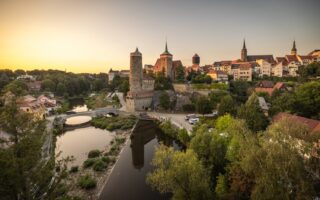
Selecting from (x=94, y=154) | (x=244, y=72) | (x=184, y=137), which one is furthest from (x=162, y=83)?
(x=94, y=154)

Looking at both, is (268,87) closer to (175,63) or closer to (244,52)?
(175,63)

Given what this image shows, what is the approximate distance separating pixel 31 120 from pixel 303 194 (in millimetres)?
11459

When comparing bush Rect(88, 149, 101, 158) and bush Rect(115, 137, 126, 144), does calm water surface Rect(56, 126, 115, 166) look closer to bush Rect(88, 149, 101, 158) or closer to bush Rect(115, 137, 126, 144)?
bush Rect(88, 149, 101, 158)

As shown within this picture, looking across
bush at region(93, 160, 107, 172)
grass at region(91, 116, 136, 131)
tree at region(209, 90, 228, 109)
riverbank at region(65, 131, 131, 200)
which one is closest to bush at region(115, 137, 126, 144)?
riverbank at region(65, 131, 131, 200)

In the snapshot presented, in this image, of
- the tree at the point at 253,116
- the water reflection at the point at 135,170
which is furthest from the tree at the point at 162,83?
the tree at the point at 253,116

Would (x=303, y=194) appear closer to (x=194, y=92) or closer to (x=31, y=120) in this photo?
(x=31, y=120)

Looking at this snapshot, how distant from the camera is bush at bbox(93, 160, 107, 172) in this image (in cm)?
2072

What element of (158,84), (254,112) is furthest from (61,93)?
(254,112)

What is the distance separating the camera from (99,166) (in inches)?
826

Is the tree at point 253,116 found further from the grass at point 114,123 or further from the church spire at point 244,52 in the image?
the church spire at point 244,52

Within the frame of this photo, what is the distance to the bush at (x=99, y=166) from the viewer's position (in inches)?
816

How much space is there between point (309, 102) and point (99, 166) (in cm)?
2557

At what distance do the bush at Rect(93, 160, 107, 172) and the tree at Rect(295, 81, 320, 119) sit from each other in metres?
23.8

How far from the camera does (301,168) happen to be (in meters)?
9.88
